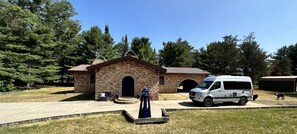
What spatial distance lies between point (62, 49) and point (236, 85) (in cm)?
3106

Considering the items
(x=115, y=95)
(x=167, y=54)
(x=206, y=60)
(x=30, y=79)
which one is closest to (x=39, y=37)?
(x=30, y=79)

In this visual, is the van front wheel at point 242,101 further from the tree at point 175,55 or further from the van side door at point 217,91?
the tree at point 175,55

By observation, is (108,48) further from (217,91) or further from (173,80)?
(217,91)

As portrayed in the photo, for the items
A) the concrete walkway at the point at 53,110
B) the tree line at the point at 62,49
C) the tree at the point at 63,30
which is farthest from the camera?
the tree at the point at 63,30

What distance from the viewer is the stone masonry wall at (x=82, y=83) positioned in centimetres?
2073

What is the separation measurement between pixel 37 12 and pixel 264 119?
1428 inches

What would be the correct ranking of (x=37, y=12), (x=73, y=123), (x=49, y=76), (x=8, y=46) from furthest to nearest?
(x=37, y=12)
(x=49, y=76)
(x=8, y=46)
(x=73, y=123)

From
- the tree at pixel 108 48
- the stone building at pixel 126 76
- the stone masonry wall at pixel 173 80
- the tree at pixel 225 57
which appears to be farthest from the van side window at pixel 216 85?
the tree at pixel 108 48

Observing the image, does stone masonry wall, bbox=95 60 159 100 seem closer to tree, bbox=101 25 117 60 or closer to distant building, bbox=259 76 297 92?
tree, bbox=101 25 117 60

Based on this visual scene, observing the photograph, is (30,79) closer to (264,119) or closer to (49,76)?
(49,76)

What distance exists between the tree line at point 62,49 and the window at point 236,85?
23910mm

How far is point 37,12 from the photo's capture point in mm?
31984

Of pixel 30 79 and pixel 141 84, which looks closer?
pixel 141 84

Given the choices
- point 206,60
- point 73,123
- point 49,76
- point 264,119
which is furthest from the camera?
point 206,60
